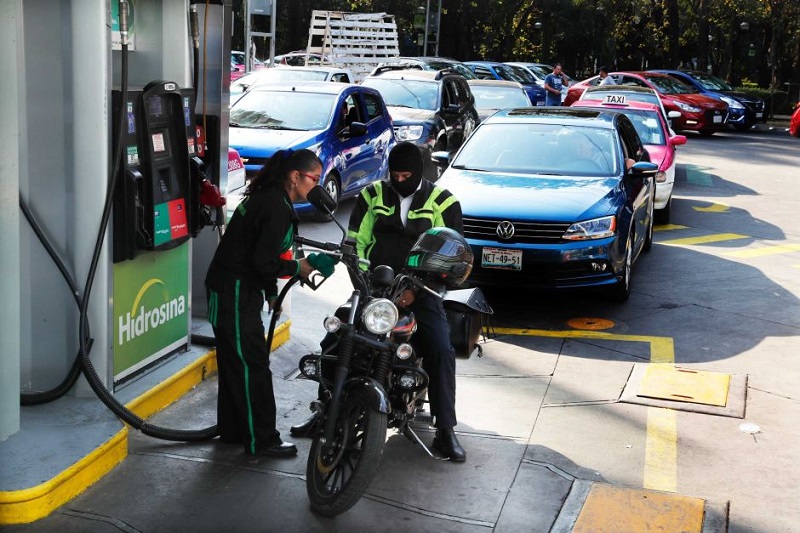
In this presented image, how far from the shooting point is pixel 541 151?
10.4 metres

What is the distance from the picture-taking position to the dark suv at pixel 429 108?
1695cm

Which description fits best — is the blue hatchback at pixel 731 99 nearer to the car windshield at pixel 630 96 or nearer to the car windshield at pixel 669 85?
the car windshield at pixel 669 85

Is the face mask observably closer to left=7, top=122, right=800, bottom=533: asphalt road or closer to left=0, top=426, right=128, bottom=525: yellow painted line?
left=7, top=122, right=800, bottom=533: asphalt road

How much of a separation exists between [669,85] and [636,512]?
2641 centimetres

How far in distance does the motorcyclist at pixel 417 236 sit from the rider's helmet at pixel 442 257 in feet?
1.46

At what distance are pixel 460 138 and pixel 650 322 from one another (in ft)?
31.8

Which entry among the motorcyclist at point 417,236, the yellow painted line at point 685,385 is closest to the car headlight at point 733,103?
the yellow painted line at point 685,385

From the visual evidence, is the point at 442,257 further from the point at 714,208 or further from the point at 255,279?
the point at 714,208

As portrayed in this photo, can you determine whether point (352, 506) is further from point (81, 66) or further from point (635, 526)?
point (81, 66)

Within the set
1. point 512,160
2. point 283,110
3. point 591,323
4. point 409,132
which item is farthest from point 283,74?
point 591,323

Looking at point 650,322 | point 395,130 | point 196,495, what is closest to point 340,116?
point 395,130

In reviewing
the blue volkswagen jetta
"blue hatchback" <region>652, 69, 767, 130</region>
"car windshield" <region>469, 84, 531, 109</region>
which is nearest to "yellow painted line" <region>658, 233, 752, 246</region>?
the blue volkswagen jetta

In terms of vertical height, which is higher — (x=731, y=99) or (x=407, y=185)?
(x=407, y=185)

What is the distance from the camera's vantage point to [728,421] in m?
6.61
